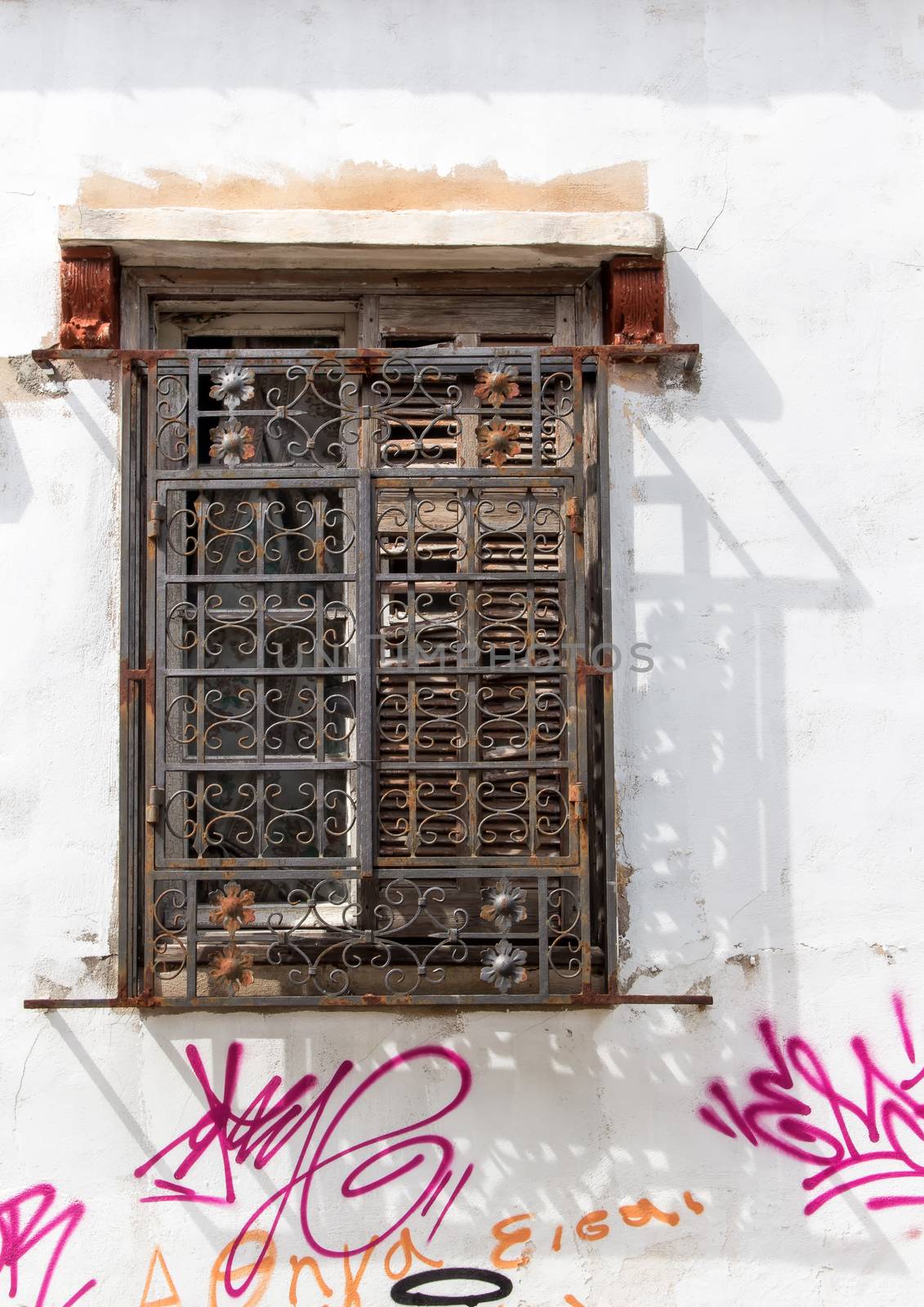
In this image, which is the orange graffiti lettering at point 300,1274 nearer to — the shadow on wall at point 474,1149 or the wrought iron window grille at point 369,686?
the shadow on wall at point 474,1149

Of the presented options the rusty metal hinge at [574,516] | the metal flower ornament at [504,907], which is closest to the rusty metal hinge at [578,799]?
the metal flower ornament at [504,907]

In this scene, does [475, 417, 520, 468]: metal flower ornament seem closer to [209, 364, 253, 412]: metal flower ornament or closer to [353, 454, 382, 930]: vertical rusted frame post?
[353, 454, 382, 930]: vertical rusted frame post

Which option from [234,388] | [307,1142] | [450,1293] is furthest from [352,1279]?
[234,388]

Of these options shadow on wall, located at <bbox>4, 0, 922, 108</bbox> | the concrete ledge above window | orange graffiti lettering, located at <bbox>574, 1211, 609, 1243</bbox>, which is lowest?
orange graffiti lettering, located at <bbox>574, 1211, 609, 1243</bbox>

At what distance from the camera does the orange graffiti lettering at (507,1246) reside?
298 cm

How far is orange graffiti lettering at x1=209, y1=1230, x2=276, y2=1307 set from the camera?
→ 2967 mm

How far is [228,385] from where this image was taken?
3051 mm

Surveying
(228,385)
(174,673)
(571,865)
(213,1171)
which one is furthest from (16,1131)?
(228,385)

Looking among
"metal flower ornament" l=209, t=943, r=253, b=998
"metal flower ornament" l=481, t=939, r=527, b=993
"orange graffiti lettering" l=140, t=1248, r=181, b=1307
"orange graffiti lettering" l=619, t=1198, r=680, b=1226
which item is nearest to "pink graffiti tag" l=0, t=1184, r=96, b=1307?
"orange graffiti lettering" l=140, t=1248, r=181, b=1307

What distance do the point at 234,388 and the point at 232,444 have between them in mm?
155

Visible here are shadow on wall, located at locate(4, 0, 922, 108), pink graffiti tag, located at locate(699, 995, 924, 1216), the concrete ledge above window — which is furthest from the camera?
shadow on wall, located at locate(4, 0, 922, 108)

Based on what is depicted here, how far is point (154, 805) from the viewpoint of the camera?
3002 mm

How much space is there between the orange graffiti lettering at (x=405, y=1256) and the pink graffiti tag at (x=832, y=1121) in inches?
32.3

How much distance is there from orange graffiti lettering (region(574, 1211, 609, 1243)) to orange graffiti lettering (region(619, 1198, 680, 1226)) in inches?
2.2
